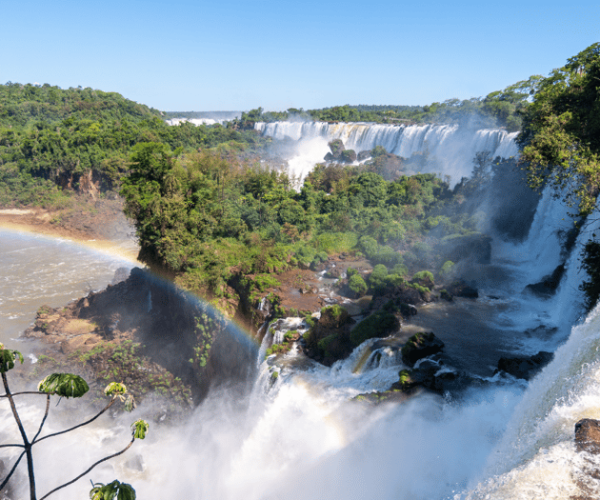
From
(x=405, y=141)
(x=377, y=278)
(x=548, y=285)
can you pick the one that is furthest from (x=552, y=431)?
(x=405, y=141)

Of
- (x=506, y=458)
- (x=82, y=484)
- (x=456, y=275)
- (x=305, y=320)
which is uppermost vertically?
(x=506, y=458)

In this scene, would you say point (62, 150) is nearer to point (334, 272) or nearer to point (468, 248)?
point (334, 272)

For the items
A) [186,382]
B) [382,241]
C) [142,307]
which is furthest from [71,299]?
[382,241]

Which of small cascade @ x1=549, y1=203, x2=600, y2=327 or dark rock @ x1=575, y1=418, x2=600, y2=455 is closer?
dark rock @ x1=575, y1=418, x2=600, y2=455

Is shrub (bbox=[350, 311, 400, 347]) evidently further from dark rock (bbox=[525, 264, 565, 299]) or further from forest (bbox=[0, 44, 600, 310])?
dark rock (bbox=[525, 264, 565, 299])

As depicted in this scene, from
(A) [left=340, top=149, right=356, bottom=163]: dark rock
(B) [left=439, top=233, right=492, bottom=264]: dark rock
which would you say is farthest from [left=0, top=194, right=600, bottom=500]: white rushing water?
(A) [left=340, top=149, right=356, bottom=163]: dark rock

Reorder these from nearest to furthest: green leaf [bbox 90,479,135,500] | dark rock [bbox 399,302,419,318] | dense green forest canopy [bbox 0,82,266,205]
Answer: green leaf [bbox 90,479,135,500]
dark rock [bbox 399,302,419,318]
dense green forest canopy [bbox 0,82,266,205]

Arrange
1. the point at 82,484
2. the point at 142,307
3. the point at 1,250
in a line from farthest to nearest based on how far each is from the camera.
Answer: the point at 1,250, the point at 142,307, the point at 82,484

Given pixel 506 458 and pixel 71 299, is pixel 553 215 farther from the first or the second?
pixel 71 299

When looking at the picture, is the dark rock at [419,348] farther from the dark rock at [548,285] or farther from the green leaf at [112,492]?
the green leaf at [112,492]
